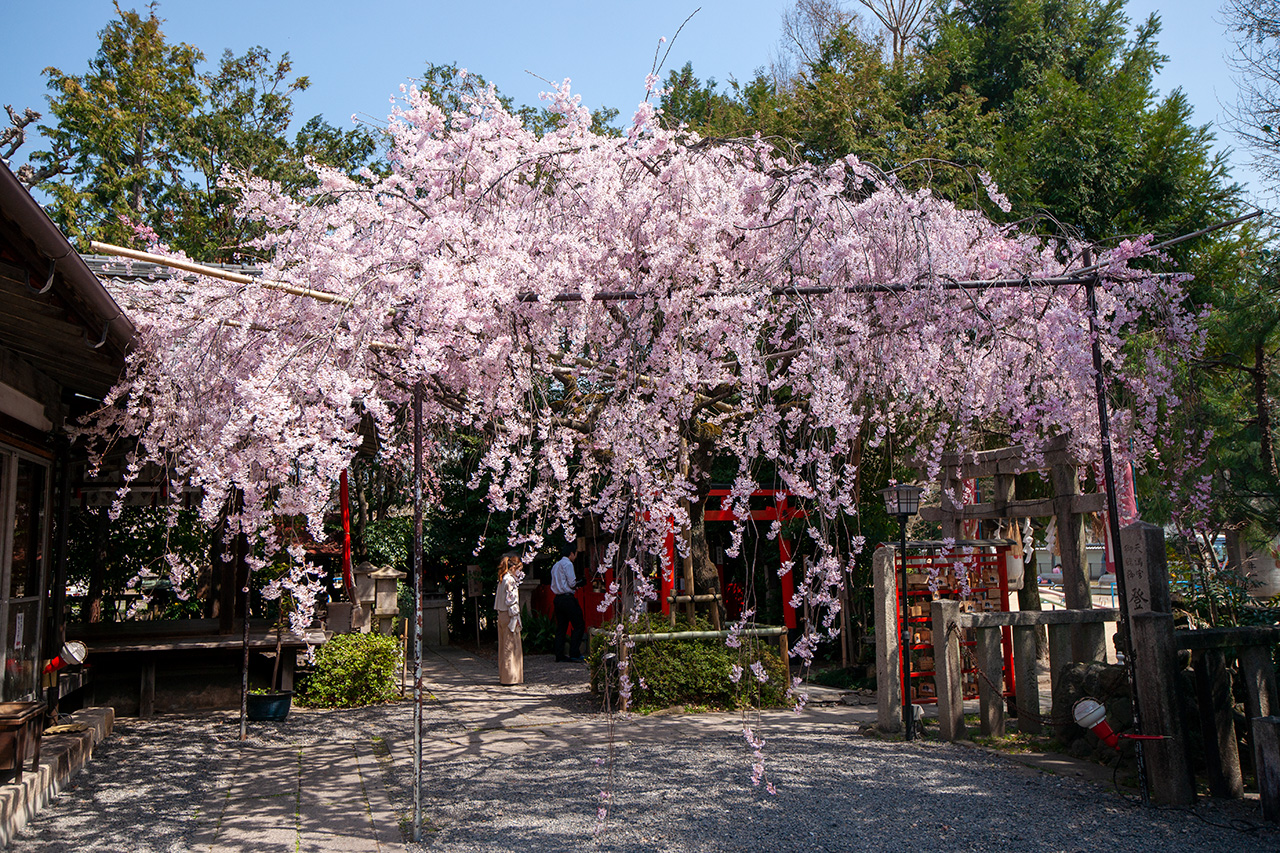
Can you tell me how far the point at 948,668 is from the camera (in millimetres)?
6457

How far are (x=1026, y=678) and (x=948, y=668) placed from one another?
0.67m

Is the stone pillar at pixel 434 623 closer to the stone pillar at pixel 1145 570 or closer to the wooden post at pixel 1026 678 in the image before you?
the wooden post at pixel 1026 678

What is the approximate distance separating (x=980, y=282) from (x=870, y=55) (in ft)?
34.0

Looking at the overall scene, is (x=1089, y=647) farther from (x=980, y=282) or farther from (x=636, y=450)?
(x=636, y=450)

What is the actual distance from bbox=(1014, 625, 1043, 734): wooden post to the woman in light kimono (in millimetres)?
5335

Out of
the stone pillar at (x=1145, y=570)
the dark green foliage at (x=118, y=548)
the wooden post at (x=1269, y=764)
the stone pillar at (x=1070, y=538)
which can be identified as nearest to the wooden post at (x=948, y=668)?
the stone pillar at (x=1070, y=538)

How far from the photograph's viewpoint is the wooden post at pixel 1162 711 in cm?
482

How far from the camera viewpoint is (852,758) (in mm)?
6004

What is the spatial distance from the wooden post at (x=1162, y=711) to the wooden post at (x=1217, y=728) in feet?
0.52

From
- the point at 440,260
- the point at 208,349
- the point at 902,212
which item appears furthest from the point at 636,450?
the point at 208,349

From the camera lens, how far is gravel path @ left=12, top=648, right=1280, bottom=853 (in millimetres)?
4301

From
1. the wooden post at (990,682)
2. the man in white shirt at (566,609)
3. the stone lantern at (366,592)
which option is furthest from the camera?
the man in white shirt at (566,609)

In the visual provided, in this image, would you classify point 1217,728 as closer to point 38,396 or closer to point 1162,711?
point 1162,711

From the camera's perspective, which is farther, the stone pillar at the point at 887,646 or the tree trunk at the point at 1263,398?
the tree trunk at the point at 1263,398
